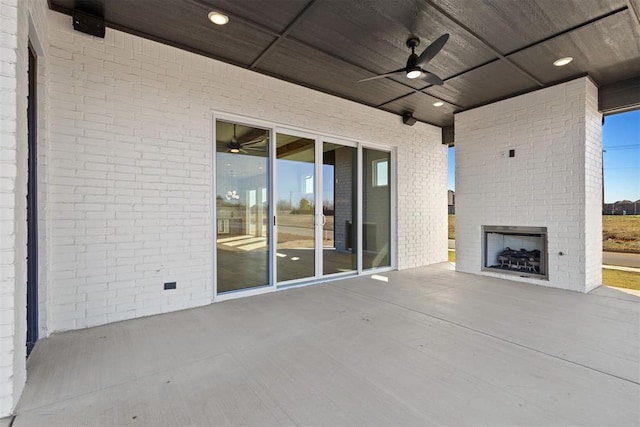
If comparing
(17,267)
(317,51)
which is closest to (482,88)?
(317,51)

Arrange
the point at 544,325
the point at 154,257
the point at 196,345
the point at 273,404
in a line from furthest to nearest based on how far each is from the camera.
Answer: the point at 154,257 < the point at 544,325 < the point at 196,345 < the point at 273,404

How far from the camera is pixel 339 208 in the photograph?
510cm

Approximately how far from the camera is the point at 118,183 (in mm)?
3092

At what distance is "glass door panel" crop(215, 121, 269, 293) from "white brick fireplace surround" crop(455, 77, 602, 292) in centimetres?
390

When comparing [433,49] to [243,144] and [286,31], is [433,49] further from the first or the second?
[243,144]

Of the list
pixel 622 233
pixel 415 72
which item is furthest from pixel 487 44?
pixel 622 233

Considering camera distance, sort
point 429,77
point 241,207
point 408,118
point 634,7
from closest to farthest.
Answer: point 634,7 < point 429,77 < point 241,207 < point 408,118

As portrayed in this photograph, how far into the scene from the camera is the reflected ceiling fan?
3928mm

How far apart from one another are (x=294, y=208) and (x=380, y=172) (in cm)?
209

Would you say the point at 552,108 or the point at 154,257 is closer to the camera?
the point at 154,257

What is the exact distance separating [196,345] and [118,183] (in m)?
1.89

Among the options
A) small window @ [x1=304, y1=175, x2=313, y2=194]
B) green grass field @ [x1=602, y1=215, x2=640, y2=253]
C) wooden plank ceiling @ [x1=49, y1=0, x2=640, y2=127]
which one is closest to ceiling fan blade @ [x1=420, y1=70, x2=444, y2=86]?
wooden plank ceiling @ [x1=49, y1=0, x2=640, y2=127]

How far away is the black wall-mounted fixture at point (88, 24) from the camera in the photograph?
283 centimetres

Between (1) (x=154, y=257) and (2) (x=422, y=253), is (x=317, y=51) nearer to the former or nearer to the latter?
(1) (x=154, y=257)
